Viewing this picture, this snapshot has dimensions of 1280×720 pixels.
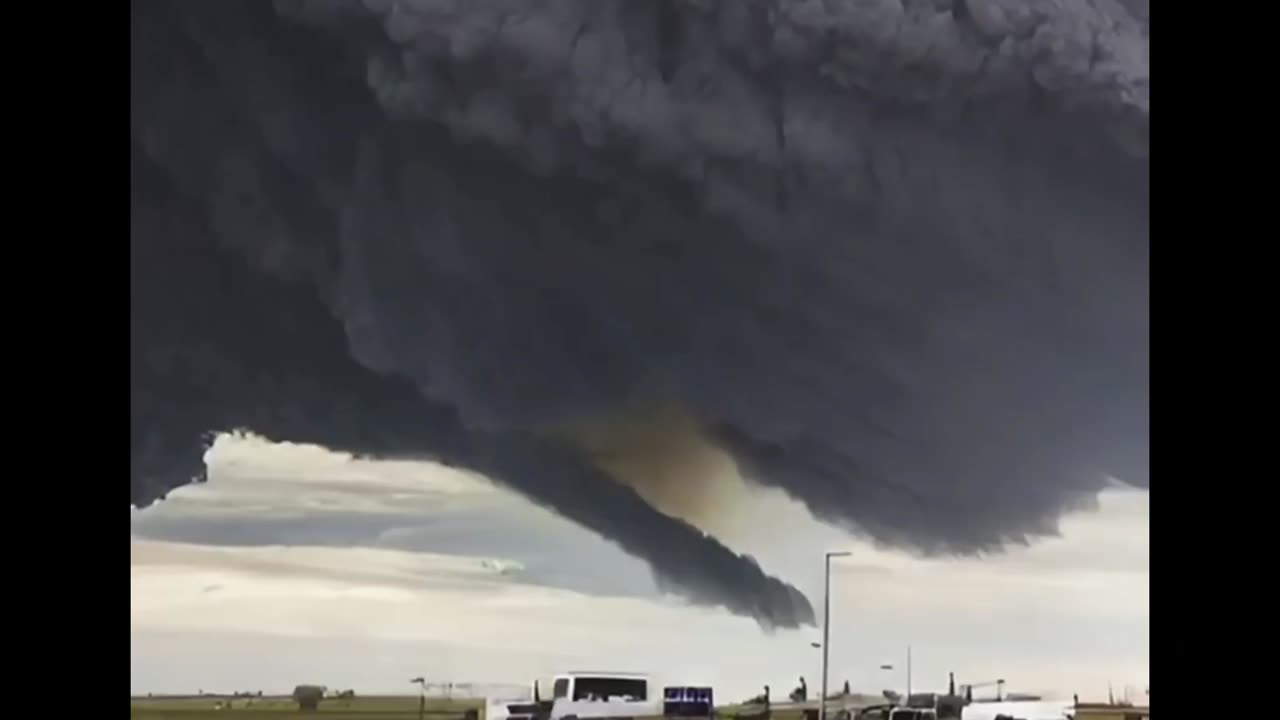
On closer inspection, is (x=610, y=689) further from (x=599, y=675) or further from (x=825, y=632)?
(x=825, y=632)

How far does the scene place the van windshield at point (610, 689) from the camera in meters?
5.46

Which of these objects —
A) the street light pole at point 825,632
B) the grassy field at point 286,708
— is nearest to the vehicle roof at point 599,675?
the grassy field at point 286,708

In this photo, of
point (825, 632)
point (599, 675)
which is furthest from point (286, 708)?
point (825, 632)

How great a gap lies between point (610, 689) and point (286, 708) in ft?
3.82

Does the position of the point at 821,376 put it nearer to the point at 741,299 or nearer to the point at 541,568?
the point at 741,299

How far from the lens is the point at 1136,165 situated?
562 cm

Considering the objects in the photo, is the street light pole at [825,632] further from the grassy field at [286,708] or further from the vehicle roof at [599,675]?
the grassy field at [286,708]

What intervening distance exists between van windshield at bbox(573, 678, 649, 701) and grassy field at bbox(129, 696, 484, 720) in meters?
0.37

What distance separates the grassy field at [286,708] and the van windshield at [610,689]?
370mm

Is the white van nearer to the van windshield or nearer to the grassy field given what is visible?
the van windshield

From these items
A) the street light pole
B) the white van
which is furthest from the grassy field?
the street light pole

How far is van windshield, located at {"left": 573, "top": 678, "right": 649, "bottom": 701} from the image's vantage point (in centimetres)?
546

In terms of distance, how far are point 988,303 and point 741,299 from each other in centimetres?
93
